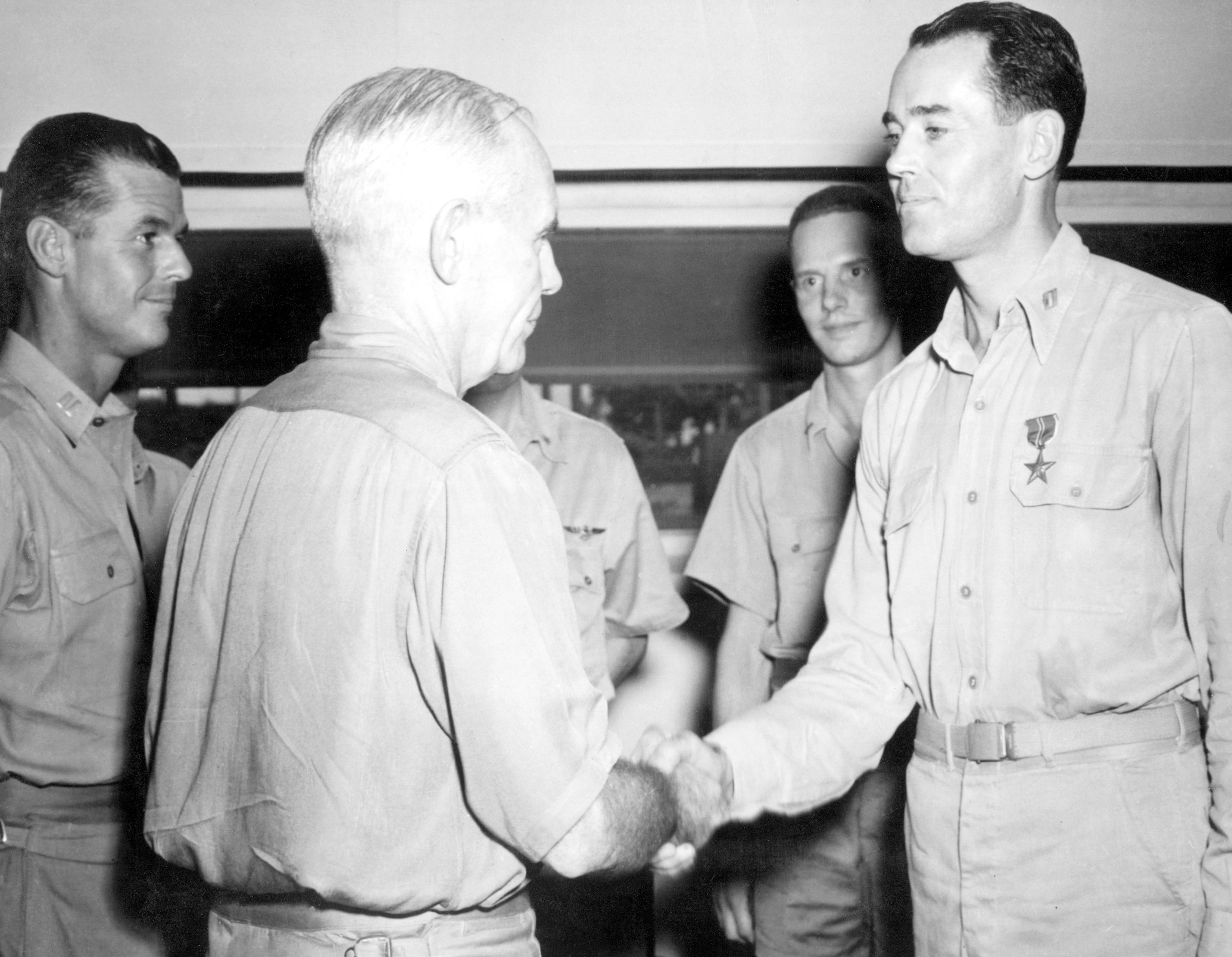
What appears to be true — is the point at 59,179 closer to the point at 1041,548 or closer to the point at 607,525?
the point at 607,525

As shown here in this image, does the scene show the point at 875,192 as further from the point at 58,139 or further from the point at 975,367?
the point at 58,139

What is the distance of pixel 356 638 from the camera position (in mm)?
1176

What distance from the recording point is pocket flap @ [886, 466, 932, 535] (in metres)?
1.92

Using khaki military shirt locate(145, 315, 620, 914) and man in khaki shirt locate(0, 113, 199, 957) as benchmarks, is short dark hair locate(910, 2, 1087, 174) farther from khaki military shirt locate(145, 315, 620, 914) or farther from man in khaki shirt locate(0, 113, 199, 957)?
man in khaki shirt locate(0, 113, 199, 957)

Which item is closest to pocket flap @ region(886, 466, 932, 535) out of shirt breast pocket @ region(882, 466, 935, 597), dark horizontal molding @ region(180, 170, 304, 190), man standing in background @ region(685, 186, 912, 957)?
shirt breast pocket @ region(882, 466, 935, 597)

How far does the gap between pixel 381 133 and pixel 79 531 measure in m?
1.42

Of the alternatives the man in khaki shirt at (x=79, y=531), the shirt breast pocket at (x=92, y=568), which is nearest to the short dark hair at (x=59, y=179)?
the man in khaki shirt at (x=79, y=531)

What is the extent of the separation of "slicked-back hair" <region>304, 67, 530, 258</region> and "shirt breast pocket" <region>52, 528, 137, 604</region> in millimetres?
1267

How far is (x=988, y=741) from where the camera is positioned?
175 cm

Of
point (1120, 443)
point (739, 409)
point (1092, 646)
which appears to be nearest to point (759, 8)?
point (739, 409)

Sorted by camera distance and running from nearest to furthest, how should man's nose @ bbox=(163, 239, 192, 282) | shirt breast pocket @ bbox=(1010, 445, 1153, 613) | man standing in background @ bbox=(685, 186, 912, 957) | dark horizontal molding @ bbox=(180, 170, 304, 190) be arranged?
shirt breast pocket @ bbox=(1010, 445, 1153, 613), man's nose @ bbox=(163, 239, 192, 282), man standing in background @ bbox=(685, 186, 912, 957), dark horizontal molding @ bbox=(180, 170, 304, 190)

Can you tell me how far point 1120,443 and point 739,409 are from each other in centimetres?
195

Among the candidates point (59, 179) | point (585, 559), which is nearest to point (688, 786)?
point (585, 559)

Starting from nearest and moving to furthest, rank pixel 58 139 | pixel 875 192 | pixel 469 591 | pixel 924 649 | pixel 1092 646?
1. pixel 469 591
2. pixel 1092 646
3. pixel 924 649
4. pixel 58 139
5. pixel 875 192
